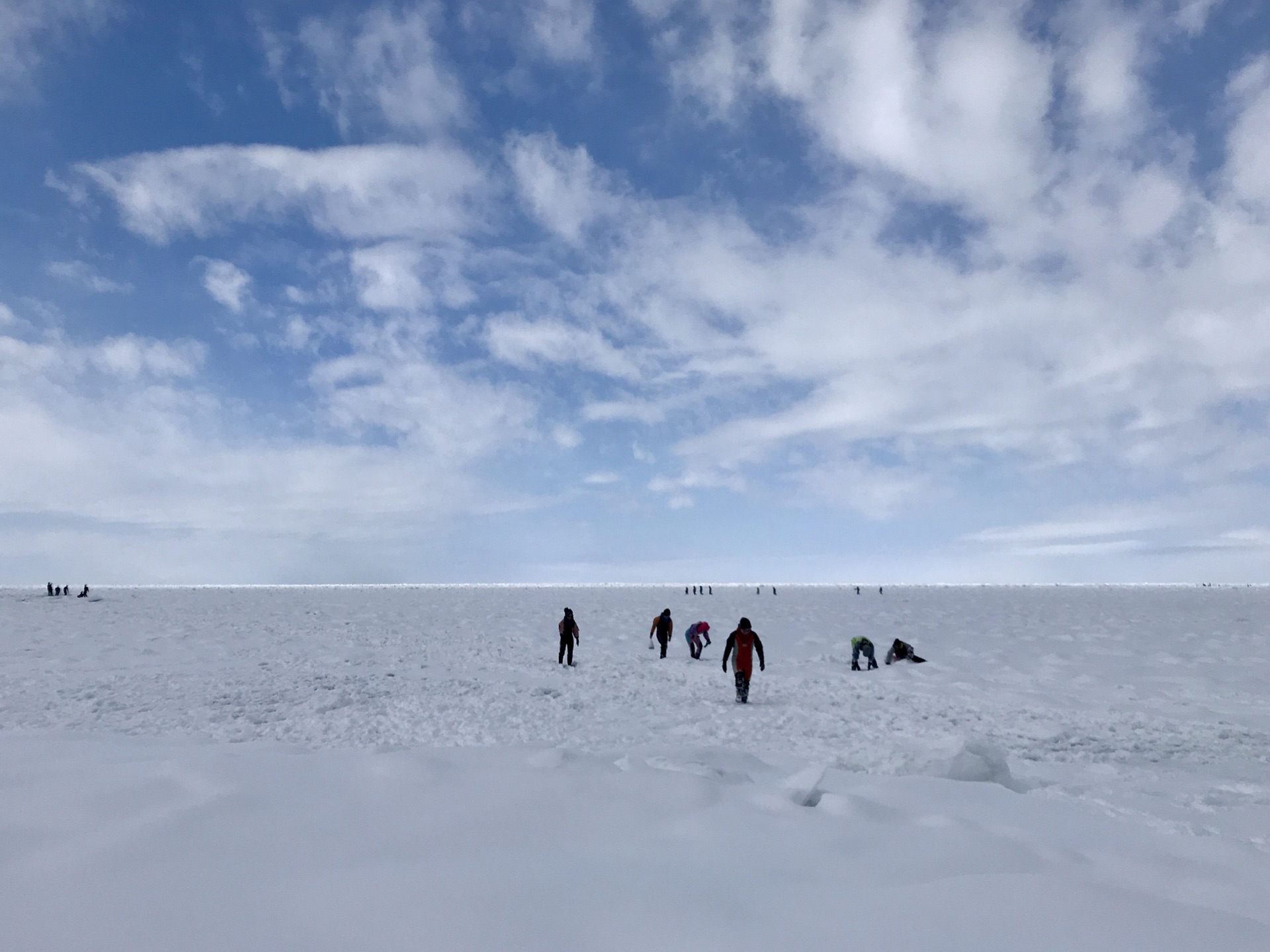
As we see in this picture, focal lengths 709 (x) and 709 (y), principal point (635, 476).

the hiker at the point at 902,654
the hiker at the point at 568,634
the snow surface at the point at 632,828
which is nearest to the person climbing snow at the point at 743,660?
the snow surface at the point at 632,828

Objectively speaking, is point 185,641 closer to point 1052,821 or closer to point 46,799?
point 46,799

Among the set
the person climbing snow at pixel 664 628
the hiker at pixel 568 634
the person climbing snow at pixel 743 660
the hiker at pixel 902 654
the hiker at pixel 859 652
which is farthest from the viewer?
the person climbing snow at pixel 664 628

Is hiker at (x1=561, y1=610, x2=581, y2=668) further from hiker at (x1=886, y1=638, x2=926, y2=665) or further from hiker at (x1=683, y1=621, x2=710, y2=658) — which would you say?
hiker at (x1=886, y1=638, x2=926, y2=665)

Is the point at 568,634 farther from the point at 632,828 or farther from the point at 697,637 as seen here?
the point at 632,828

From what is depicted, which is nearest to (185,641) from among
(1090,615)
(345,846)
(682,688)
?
(682,688)

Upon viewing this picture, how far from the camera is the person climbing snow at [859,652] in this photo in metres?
19.1

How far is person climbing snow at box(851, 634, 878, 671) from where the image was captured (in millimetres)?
19141

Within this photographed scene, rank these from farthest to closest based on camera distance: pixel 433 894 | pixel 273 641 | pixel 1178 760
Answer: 1. pixel 273 641
2. pixel 1178 760
3. pixel 433 894

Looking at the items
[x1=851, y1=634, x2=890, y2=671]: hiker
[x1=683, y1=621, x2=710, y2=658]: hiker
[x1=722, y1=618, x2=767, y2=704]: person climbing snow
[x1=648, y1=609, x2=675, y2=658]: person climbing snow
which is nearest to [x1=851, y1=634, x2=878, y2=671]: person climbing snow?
[x1=851, y1=634, x2=890, y2=671]: hiker

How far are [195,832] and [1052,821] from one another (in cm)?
622

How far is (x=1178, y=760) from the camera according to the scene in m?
9.82

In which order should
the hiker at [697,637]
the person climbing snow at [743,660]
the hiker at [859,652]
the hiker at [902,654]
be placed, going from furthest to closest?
the hiker at [697,637] < the hiker at [902,654] < the hiker at [859,652] < the person climbing snow at [743,660]

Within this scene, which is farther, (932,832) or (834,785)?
(834,785)

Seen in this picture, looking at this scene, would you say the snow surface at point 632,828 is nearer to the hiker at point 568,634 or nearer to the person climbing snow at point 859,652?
the person climbing snow at point 859,652
